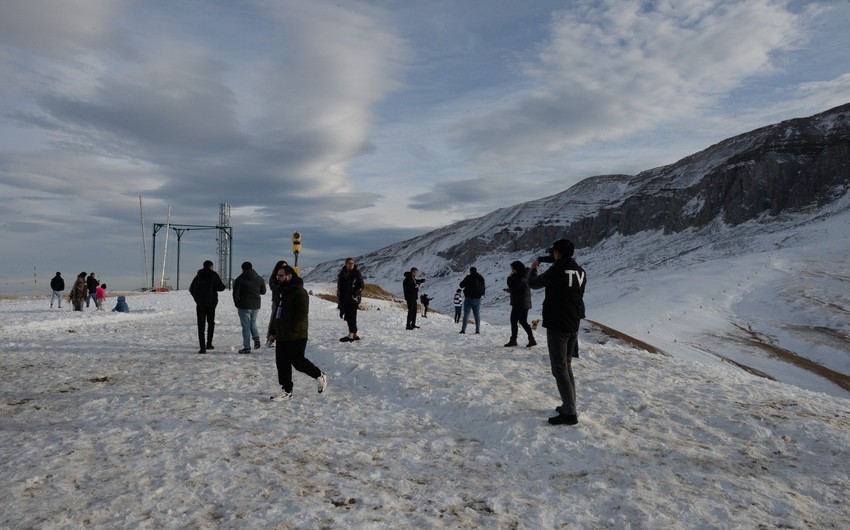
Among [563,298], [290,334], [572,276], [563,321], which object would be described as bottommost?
[290,334]

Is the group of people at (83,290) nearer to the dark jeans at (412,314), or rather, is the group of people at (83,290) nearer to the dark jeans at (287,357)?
the dark jeans at (412,314)

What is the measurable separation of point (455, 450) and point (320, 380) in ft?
11.5

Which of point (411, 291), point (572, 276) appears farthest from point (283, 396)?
point (411, 291)

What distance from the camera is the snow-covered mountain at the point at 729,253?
32.8 meters

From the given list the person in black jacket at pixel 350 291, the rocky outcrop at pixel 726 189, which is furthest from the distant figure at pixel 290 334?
the rocky outcrop at pixel 726 189

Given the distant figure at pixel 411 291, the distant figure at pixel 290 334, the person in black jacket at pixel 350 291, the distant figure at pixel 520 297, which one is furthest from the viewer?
the distant figure at pixel 411 291

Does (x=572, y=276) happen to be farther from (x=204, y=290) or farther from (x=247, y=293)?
(x=204, y=290)

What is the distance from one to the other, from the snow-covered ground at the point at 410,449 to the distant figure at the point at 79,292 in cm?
1634

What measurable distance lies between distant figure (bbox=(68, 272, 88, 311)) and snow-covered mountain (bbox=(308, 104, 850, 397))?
29677 millimetres

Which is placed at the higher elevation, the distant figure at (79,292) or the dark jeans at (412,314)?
the distant figure at (79,292)

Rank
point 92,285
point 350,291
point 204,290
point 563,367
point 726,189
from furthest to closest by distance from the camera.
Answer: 1. point 726,189
2. point 92,285
3. point 350,291
4. point 204,290
5. point 563,367

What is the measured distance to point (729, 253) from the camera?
9344 cm

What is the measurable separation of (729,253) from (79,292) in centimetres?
9939

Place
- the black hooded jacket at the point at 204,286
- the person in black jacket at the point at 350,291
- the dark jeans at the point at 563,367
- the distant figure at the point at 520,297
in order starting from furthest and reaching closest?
the person in black jacket at the point at 350,291
the distant figure at the point at 520,297
the black hooded jacket at the point at 204,286
the dark jeans at the point at 563,367
